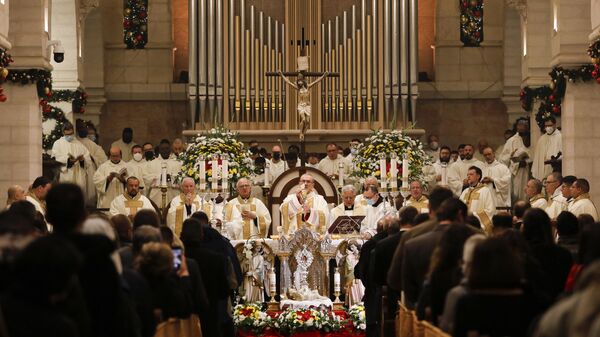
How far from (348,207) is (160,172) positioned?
5.46 meters

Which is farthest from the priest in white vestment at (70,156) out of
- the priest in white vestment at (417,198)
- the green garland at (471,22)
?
the green garland at (471,22)

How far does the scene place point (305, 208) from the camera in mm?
18141

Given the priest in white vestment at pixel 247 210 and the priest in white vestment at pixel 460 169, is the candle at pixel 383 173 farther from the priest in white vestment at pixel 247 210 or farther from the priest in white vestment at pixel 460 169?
the priest in white vestment at pixel 460 169

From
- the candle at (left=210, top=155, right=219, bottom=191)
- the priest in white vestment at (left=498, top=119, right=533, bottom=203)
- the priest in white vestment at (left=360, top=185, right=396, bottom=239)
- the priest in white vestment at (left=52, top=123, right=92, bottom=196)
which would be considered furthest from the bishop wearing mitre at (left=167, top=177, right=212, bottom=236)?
the priest in white vestment at (left=498, top=119, right=533, bottom=203)

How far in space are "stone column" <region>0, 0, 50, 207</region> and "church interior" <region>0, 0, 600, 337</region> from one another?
24 millimetres

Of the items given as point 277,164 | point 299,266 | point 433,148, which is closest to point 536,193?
point 299,266

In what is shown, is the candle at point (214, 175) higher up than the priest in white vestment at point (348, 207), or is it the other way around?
the candle at point (214, 175)

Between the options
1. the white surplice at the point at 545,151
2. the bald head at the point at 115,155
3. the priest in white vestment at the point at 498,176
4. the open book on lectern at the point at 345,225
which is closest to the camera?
the open book on lectern at the point at 345,225

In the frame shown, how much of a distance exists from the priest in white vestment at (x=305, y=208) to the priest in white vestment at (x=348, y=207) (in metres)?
0.34

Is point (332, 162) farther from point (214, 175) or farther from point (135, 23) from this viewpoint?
point (214, 175)

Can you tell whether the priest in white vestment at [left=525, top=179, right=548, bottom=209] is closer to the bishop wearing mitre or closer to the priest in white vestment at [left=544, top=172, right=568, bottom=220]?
the priest in white vestment at [left=544, top=172, right=568, bottom=220]

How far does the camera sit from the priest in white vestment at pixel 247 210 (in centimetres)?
1900

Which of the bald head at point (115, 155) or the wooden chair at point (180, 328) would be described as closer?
the wooden chair at point (180, 328)

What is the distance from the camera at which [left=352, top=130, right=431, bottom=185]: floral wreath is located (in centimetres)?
2039
